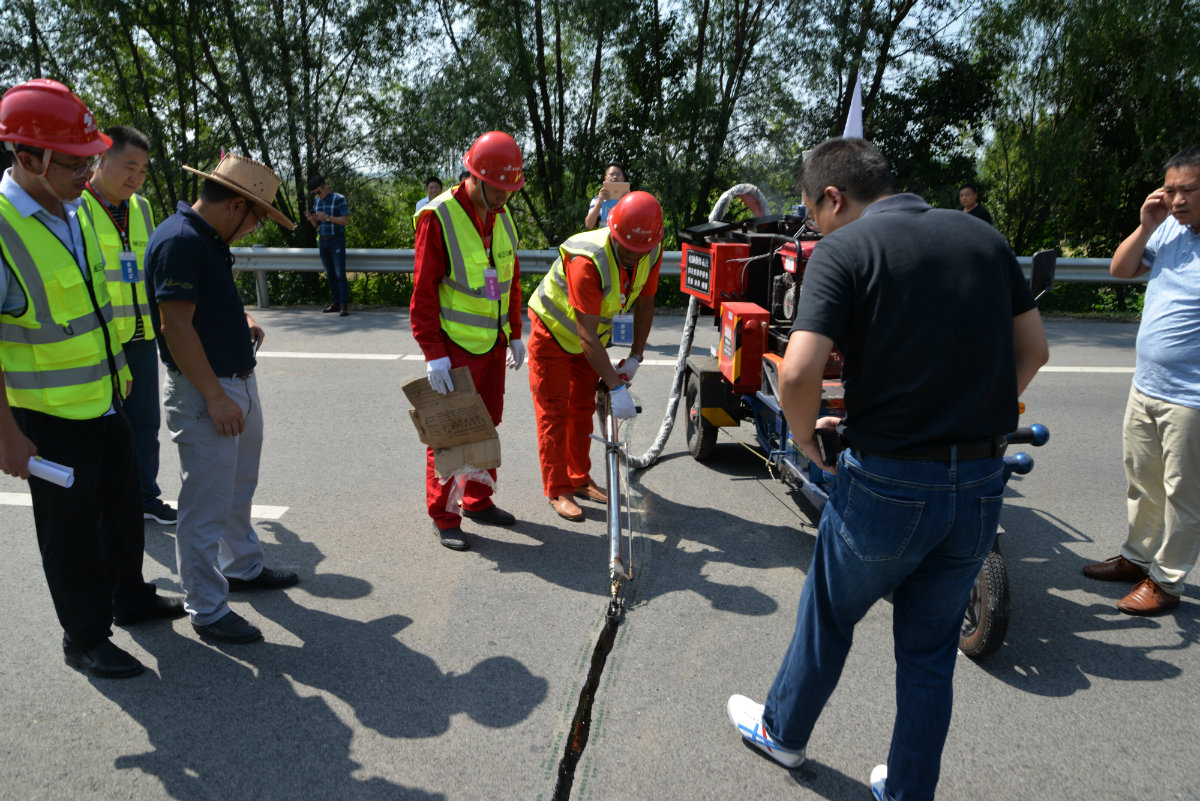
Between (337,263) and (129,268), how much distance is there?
638 centimetres

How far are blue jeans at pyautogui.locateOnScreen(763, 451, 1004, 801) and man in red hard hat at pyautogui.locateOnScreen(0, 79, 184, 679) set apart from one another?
2.44 metres

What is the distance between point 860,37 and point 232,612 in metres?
11.4

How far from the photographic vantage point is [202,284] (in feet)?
10.2

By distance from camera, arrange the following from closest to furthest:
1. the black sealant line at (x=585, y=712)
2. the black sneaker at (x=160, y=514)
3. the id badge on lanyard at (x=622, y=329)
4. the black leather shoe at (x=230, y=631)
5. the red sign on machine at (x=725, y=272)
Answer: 1. the black sealant line at (x=585, y=712)
2. the black leather shoe at (x=230, y=631)
3. the black sneaker at (x=160, y=514)
4. the red sign on machine at (x=725, y=272)
5. the id badge on lanyard at (x=622, y=329)

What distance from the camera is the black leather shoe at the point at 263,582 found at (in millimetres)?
3748

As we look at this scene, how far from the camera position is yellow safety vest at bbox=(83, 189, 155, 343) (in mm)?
4145

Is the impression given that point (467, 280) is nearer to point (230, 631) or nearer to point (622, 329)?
point (230, 631)

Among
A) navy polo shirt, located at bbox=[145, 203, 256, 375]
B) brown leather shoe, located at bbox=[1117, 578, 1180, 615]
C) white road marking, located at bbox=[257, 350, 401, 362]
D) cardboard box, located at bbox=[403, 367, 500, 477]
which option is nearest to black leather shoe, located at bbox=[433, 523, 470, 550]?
cardboard box, located at bbox=[403, 367, 500, 477]

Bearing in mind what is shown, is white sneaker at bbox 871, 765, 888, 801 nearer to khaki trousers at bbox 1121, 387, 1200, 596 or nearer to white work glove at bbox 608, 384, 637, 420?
khaki trousers at bbox 1121, 387, 1200, 596

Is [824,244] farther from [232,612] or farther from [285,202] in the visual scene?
[285,202]

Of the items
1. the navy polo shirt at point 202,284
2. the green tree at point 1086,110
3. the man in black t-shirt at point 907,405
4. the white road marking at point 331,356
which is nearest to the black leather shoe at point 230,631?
the navy polo shirt at point 202,284

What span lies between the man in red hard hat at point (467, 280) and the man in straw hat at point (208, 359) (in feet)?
2.46

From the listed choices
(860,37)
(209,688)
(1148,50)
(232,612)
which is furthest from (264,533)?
(1148,50)

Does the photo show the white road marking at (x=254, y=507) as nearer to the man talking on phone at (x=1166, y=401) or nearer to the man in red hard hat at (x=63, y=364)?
the man in red hard hat at (x=63, y=364)
